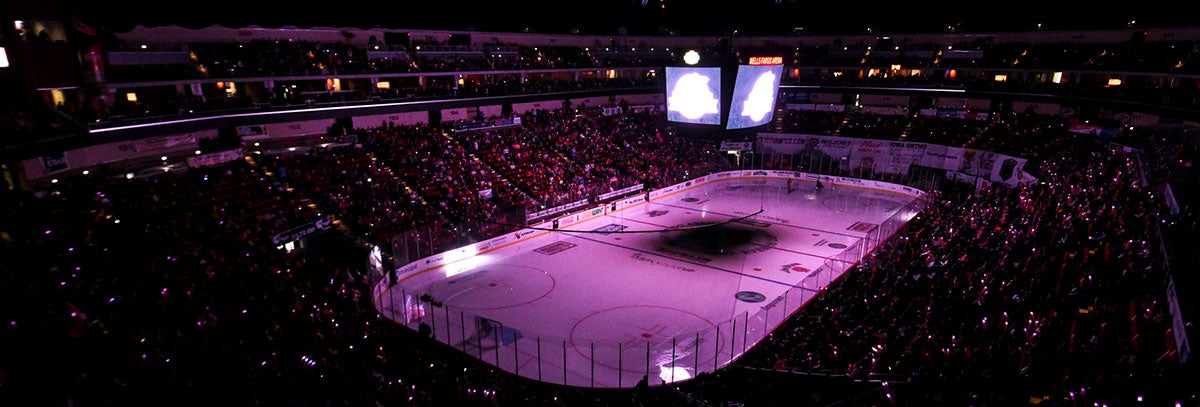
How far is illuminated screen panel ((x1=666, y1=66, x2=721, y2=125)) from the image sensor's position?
25.5m

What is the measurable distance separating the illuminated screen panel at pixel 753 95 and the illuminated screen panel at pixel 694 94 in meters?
0.74

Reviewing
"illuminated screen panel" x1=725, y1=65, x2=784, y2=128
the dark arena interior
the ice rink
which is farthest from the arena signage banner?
"illuminated screen panel" x1=725, y1=65, x2=784, y2=128

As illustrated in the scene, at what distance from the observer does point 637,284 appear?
22.5m

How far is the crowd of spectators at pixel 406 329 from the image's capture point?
Answer: 1014 cm

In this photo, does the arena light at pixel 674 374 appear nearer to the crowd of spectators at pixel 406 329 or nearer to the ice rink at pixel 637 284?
the ice rink at pixel 637 284

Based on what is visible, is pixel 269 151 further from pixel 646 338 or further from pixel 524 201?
pixel 646 338

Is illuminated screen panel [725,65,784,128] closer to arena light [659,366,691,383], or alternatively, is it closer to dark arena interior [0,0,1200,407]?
dark arena interior [0,0,1200,407]

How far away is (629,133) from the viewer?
43906mm

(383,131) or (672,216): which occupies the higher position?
(383,131)

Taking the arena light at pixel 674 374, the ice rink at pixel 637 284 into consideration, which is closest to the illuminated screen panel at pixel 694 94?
the ice rink at pixel 637 284

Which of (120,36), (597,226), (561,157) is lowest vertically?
(597,226)

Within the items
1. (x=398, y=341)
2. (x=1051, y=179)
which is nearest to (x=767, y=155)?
(x=1051, y=179)

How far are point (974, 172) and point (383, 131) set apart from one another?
36135 millimetres

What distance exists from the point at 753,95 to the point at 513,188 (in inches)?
518
